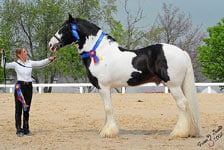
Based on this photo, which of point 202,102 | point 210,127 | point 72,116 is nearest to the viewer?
point 210,127

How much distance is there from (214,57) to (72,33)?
26567 mm

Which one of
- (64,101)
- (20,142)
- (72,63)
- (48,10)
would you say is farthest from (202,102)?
(48,10)

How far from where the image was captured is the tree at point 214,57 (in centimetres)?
3359

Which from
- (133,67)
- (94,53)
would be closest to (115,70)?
(133,67)

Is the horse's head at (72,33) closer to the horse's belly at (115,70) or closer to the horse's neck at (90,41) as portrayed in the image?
the horse's neck at (90,41)

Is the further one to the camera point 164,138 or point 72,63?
point 72,63

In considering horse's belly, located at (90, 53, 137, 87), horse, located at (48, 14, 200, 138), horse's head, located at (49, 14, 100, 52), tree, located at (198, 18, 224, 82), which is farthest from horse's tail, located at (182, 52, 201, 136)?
tree, located at (198, 18, 224, 82)

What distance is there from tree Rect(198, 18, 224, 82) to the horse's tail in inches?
1002

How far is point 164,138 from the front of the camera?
8.46m

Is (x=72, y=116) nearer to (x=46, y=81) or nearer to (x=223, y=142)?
(x=223, y=142)

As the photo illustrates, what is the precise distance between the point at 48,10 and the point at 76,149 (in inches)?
1389

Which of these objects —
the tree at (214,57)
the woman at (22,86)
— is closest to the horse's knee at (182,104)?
the woman at (22,86)

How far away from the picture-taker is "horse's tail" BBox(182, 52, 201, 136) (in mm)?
8406

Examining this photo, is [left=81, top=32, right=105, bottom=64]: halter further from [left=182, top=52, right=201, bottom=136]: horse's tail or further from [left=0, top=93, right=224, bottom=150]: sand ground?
[left=182, top=52, right=201, bottom=136]: horse's tail
